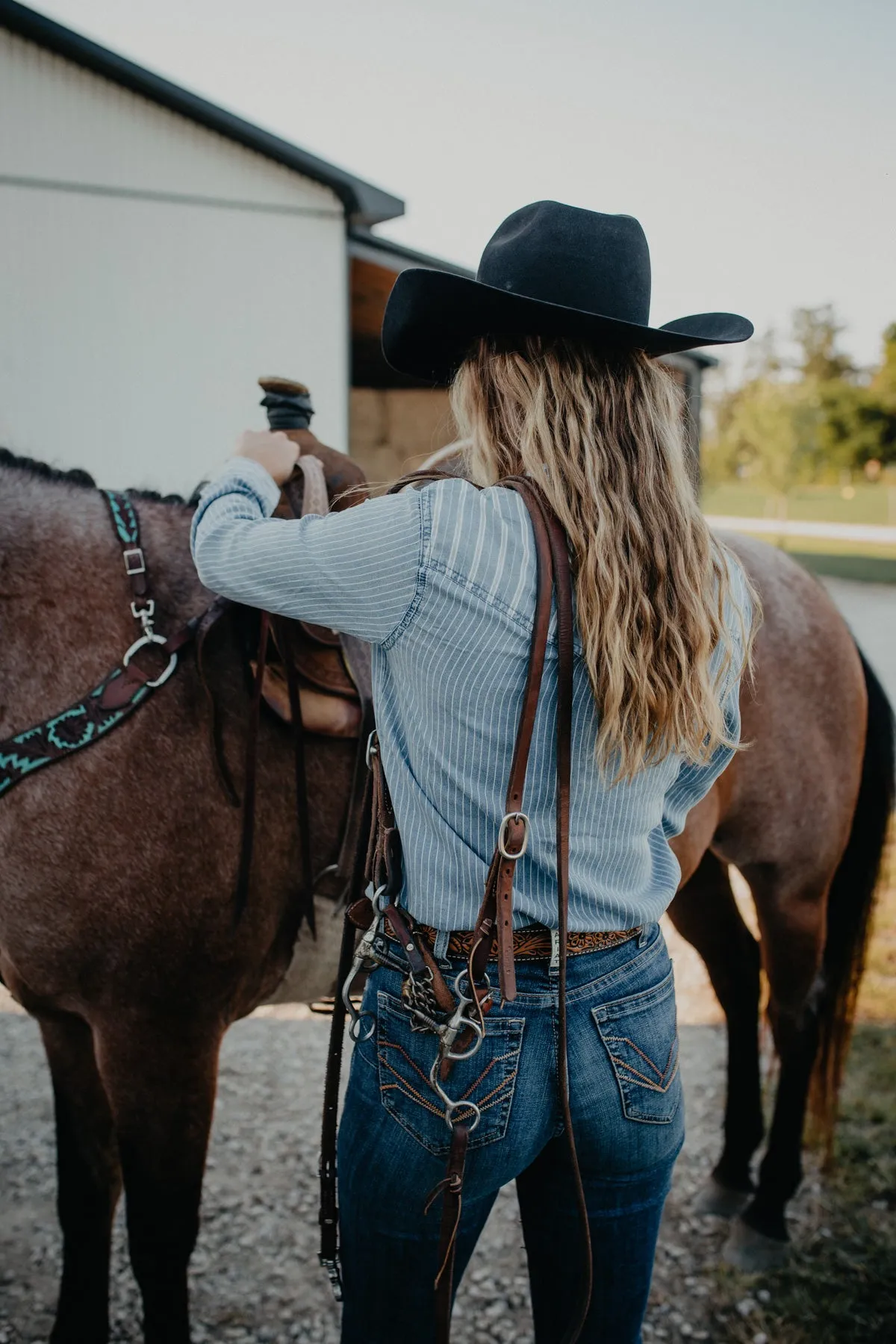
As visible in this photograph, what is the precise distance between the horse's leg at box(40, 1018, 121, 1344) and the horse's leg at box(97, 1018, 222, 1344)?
1.05ft

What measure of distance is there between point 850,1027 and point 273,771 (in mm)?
2100

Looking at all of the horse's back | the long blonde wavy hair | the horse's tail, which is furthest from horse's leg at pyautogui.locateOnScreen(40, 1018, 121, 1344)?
the horse's tail

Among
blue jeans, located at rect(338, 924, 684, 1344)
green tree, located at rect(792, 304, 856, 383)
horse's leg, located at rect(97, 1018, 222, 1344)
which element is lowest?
horse's leg, located at rect(97, 1018, 222, 1344)

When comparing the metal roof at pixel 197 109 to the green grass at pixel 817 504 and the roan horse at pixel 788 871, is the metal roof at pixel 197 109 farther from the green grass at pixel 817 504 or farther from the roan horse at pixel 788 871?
the green grass at pixel 817 504

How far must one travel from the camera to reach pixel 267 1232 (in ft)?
8.96

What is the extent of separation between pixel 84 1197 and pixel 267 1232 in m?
0.78

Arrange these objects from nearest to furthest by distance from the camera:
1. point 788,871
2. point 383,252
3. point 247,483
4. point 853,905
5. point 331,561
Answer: point 331,561
point 247,483
point 788,871
point 853,905
point 383,252

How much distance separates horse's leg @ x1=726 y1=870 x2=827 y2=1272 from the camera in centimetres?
267

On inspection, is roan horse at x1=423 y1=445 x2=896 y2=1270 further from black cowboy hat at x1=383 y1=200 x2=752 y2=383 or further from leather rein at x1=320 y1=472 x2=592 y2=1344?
black cowboy hat at x1=383 y1=200 x2=752 y2=383

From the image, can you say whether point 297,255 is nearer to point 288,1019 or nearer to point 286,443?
point 288,1019

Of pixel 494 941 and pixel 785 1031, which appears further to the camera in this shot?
pixel 785 1031

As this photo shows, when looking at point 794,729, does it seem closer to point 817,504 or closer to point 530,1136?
point 530,1136

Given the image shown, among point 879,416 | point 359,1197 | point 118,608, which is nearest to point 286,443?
point 118,608

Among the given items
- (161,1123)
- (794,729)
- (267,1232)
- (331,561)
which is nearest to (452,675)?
(331,561)
